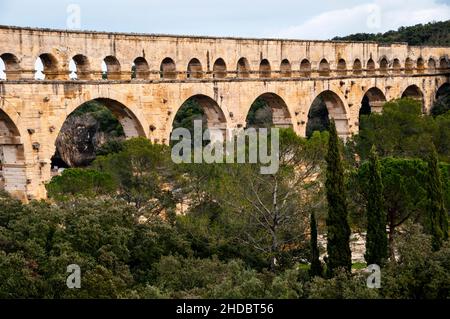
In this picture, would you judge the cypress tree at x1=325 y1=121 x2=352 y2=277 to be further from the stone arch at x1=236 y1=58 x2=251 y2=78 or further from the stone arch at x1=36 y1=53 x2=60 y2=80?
the stone arch at x1=236 y1=58 x2=251 y2=78

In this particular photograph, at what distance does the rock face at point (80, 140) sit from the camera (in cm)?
4694

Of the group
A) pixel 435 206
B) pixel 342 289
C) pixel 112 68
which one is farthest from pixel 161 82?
pixel 342 289

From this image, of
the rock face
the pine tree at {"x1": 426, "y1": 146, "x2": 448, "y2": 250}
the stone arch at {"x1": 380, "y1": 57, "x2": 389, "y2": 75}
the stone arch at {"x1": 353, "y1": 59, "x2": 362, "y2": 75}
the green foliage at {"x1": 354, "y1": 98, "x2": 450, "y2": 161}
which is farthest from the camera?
the stone arch at {"x1": 380, "y1": 57, "x2": 389, "y2": 75}

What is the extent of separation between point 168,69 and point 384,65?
64.3 feet

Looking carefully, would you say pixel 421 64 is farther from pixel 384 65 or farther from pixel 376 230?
pixel 376 230

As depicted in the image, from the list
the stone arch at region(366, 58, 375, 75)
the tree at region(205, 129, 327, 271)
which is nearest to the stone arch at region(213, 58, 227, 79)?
the tree at region(205, 129, 327, 271)

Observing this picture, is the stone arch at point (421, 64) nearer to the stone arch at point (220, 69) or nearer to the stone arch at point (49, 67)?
the stone arch at point (220, 69)

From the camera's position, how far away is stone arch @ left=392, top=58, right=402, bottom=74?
1913 inches

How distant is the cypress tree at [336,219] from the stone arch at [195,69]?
14.1 metres

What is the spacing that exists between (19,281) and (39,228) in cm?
251

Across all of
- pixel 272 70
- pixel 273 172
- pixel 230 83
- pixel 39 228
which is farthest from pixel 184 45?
pixel 39 228

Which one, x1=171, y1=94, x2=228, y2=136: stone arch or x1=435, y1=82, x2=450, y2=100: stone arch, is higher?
x1=435, y1=82, x2=450, y2=100: stone arch

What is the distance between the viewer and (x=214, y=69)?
3494 cm

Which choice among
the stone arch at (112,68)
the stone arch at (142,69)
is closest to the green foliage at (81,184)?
the stone arch at (112,68)
